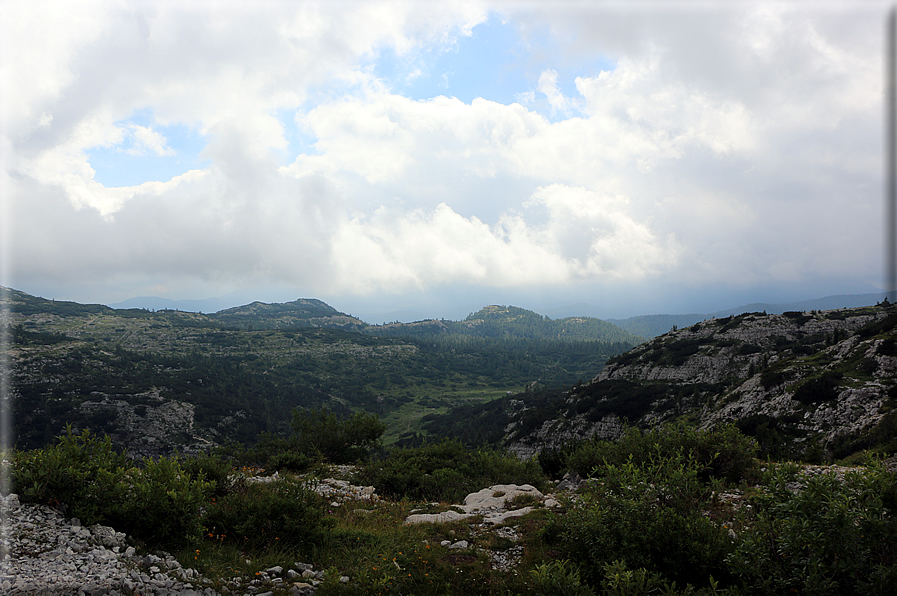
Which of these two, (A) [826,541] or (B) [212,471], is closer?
(A) [826,541]

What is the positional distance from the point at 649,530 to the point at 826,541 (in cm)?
273

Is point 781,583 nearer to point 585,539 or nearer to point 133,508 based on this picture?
Result: point 585,539

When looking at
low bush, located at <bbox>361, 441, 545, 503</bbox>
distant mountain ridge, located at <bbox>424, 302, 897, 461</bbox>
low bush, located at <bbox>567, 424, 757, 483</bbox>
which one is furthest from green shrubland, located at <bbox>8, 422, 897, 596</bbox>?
distant mountain ridge, located at <bbox>424, 302, 897, 461</bbox>

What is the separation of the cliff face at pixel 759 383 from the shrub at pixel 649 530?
12095 millimetres

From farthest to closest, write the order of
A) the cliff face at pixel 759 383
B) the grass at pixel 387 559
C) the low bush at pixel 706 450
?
the cliff face at pixel 759 383 < the low bush at pixel 706 450 < the grass at pixel 387 559

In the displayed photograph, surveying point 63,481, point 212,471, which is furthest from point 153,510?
point 212,471

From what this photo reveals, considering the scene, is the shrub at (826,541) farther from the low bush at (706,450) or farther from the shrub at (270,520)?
the shrub at (270,520)

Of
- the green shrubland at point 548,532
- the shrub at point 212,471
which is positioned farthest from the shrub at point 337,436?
the green shrubland at point 548,532

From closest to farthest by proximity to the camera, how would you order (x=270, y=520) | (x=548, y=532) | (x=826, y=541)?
(x=826, y=541), (x=270, y=520), (x=548, y=532)

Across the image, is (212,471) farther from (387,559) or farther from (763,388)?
(763,388)

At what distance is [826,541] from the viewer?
5926 millimetres

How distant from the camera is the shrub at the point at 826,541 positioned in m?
5.68

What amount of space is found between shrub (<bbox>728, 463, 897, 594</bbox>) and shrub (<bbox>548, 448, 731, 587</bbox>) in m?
0.80

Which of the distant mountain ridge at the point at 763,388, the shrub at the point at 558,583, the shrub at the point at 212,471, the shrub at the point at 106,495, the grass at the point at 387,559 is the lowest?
the distant mountain ridge at the point at 763,388
